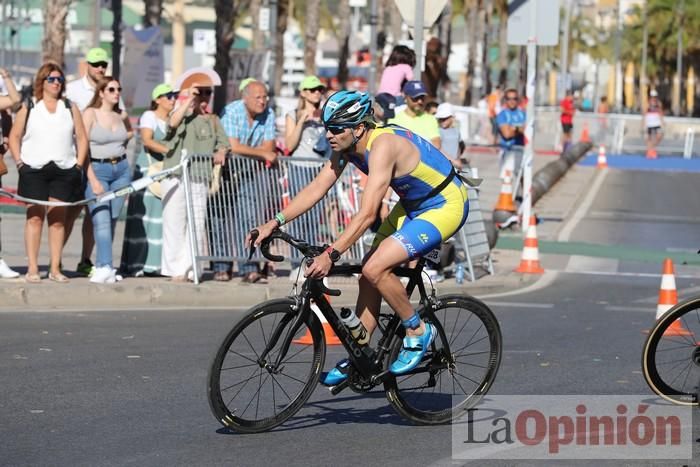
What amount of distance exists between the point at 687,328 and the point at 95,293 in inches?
242

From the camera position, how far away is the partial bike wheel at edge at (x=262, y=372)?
24.6 feet

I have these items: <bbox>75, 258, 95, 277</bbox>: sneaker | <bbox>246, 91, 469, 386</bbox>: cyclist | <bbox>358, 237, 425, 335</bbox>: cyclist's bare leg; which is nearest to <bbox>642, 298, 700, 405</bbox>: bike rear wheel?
<bbox>246, 91, 469, 386</bbox>: cyclist

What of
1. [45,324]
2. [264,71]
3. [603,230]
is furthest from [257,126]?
[264,71]

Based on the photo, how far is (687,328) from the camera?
27.4 ft

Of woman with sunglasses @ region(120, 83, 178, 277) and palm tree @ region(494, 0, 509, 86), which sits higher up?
palm tree @ region(494, 0, 509, 86)

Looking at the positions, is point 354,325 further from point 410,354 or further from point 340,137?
point 340,137

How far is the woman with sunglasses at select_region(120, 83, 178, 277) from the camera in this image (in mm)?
13992

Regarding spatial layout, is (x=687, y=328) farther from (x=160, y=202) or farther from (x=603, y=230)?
(x=603, y=230)

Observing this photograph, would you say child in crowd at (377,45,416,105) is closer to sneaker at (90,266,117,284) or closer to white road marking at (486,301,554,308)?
white road marking at (486,301,554,308)

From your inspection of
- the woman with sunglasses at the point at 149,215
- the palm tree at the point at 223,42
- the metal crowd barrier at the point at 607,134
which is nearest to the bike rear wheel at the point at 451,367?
the woman with sunglasses at the point at 149,215


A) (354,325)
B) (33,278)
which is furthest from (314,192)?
(33,278)

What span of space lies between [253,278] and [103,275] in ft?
4.86

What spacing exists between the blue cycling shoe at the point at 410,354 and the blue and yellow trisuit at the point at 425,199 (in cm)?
46

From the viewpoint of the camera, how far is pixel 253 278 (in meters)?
14.0
